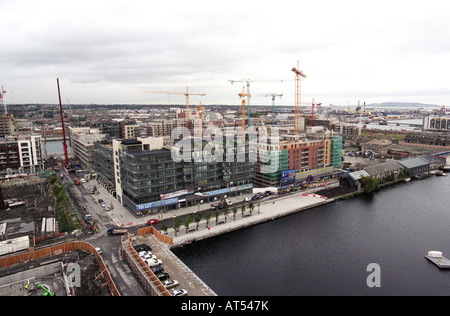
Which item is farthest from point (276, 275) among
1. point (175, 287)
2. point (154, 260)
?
point (154, 260)

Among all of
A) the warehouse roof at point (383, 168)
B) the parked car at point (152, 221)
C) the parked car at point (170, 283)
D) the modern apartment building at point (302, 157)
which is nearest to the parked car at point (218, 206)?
the parked car at point (152, 221)

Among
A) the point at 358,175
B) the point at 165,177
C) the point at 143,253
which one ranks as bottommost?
the point at 143,253

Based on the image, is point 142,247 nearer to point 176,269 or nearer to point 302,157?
point 176,269

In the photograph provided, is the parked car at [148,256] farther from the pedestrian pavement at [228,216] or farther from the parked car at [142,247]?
the pedestrian pavement at [228,216]

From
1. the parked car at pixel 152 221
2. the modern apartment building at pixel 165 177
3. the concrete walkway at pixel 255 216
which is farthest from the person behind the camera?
the modern apartment building at pixel 165 177

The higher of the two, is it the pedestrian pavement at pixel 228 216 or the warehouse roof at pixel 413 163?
the warehouse roof at pixel 413 163

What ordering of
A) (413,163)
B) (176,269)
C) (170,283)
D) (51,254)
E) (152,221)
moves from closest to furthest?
(170,283)
(176,269)
(51,254)
(152,221)
(413,163)

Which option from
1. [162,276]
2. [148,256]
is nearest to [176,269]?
[162,276]

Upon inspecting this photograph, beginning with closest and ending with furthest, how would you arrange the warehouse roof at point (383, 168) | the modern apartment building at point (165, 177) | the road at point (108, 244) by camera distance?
the road at point (108, 244)
the modern apartment building at point (165, 177)
the warehouse roof at point (383, 168)

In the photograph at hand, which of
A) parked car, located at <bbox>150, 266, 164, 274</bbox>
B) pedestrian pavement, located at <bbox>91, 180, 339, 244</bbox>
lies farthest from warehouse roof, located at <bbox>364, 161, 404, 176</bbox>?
parked car, located at <bbox>150, 266, 164, 274</bbox>

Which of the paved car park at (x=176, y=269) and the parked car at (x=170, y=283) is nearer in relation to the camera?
the paved car park at (x=176, y=269)
